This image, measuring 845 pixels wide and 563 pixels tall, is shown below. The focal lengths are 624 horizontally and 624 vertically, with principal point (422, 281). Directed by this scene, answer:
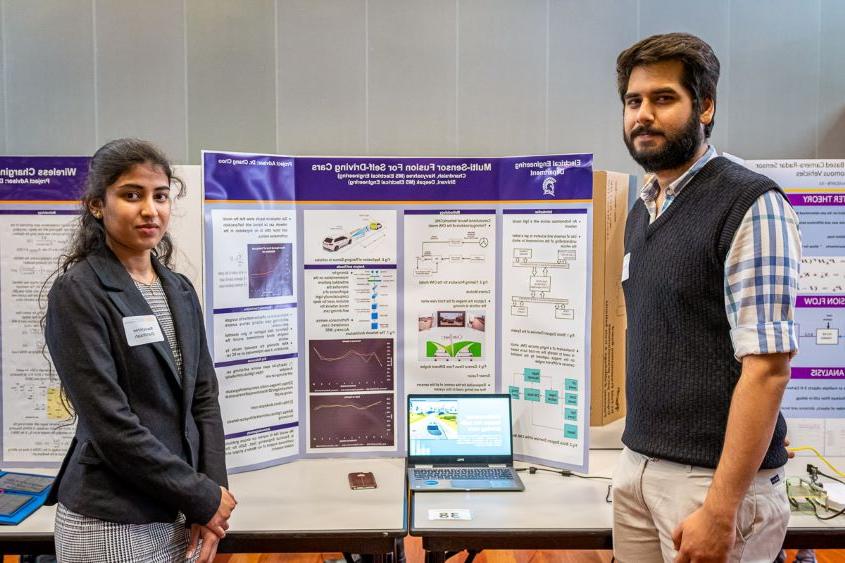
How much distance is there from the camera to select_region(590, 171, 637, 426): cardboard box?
2402mm

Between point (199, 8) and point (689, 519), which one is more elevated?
point (199, 8)

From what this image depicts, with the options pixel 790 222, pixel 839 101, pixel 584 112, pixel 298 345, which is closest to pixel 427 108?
pixel 584 112

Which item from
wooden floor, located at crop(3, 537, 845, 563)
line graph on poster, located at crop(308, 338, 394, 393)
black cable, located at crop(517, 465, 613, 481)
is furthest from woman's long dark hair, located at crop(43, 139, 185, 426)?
wooden floor, located at crop(3, 537, 845, 563)

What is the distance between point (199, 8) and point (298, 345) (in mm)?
2567

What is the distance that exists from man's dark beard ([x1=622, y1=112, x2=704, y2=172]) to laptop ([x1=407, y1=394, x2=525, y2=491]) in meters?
1.16

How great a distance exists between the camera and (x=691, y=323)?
136cm

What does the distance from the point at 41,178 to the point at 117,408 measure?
125 cm

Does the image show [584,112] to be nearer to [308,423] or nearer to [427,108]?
[427,108]

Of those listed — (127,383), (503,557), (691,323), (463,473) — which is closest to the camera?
(691,323)

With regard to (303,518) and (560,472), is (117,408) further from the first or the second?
(560,472)

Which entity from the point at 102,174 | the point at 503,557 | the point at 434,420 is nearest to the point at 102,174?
the point at 102,174

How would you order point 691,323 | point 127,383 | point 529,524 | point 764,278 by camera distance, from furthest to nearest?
point 529,524 → point 127,383 → point 691,323 → point 764,278

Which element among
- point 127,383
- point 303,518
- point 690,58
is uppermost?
point 690,58

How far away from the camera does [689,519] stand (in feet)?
4.33
